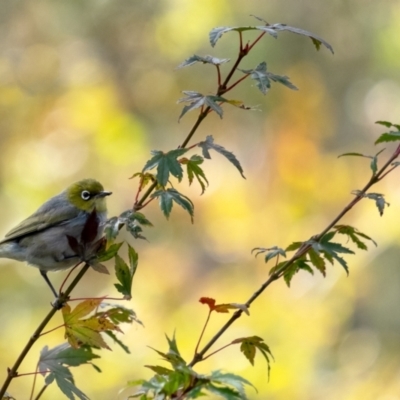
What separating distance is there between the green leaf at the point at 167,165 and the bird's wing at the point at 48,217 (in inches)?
62.4

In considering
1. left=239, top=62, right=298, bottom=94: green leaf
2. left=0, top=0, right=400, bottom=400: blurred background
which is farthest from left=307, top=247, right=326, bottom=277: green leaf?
left=0, top=0, right=400, bottom=400: blurred background

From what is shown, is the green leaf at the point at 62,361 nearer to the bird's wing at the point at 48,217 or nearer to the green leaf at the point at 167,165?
the green leaf at the point at 167,165

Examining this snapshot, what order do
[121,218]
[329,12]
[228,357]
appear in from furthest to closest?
[329,12]
[228,357]
[121,218]

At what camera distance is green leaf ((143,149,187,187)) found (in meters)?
1.34

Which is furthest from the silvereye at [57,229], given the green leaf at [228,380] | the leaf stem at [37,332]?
the green leaf at [228,380]

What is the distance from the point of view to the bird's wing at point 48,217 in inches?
114

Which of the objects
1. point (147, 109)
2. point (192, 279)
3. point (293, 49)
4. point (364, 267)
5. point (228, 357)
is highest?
point (293, 49)

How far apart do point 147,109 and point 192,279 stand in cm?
180

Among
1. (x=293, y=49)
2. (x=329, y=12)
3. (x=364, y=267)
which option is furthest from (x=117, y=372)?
(x=329, y=12)

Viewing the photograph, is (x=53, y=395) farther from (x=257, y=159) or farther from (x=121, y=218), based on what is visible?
(x=121, y=218)

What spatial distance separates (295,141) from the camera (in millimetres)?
7367

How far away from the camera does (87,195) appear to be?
9.27 ft

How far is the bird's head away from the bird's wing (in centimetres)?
3

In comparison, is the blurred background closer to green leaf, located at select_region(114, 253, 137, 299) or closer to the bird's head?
the bird's head
